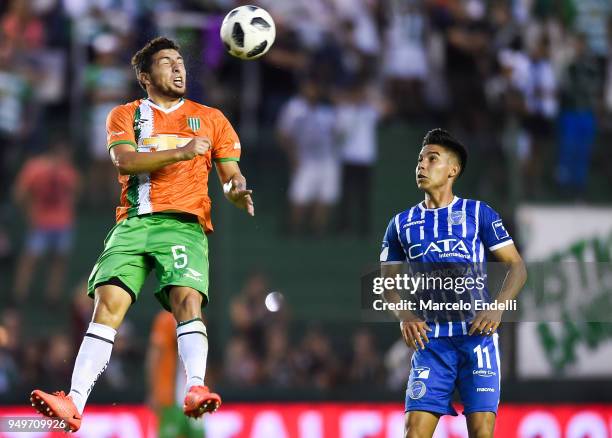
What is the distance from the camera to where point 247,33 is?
776 centimetres

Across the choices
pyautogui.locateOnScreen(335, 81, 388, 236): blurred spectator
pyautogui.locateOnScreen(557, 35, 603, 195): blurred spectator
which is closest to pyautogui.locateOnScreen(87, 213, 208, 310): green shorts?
pyautogui.locateOnScreen(335, 81, 388, 236): blurred spectator

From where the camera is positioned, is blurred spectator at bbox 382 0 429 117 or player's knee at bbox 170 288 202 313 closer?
player's knee at bbox 170 288 202 313

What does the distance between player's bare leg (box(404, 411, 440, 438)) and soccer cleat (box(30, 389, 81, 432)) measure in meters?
1.90

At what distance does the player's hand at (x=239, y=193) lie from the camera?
23.7 ft

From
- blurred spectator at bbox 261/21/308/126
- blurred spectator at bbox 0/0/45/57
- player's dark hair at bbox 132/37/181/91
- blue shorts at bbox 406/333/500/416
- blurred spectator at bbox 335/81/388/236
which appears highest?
blurred spectator at bbox 0/0/45/57

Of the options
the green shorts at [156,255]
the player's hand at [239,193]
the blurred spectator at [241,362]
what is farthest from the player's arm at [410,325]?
the blurred spectator at [241,362]

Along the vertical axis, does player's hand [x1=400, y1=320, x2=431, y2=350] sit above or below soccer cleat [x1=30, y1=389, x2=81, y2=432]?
above

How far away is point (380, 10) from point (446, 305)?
824cm

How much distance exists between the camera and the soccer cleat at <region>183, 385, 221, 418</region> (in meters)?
6.72

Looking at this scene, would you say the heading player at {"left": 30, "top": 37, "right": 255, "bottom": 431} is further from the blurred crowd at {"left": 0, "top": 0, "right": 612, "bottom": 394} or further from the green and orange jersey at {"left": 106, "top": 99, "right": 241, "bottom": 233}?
the blurred crowd at {"left": 0, "top": 0, "right": 612, "bottom": 394}

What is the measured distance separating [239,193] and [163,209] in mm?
440

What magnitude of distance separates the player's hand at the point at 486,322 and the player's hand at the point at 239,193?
4.70 ft

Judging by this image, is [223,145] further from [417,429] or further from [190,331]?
[417,429]

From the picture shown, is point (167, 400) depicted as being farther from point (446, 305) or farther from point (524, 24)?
point (524, 24)
